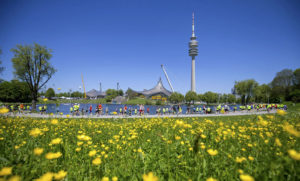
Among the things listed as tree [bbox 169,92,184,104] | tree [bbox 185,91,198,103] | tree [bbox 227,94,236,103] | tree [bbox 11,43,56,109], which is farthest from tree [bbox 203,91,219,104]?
tree [bbox 11,43,56,109]

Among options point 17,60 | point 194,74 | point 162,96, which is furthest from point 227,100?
point 17,60

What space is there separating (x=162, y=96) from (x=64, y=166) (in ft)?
430

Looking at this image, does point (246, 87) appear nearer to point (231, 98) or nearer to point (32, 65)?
point (231, 98)

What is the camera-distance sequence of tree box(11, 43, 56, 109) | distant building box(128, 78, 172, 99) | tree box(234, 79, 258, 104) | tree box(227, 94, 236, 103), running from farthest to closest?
distant building box(128, 78, 172, 99) < tree box(227, 94, 236, 103) < tree box(234, 79, 258, 104) < tree box(11, 43, 56, 109)

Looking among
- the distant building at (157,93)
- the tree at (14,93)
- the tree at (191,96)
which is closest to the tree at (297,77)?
the tree at (191,96)

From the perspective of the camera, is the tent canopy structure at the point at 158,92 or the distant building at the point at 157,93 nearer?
the distant building at the point at 157,93

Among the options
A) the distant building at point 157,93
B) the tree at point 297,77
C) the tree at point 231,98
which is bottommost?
the tree at point 231,98

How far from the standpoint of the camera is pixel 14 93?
56750mm

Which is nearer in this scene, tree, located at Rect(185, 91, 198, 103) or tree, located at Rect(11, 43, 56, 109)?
tree, located at Rect(11, 43, 56, 109)

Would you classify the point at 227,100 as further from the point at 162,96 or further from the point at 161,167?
the point at 161,167

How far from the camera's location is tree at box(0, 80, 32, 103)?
55328 mm

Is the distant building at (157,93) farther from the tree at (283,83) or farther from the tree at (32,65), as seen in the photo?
the tree at (32,65)

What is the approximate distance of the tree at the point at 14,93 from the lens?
2178 inches

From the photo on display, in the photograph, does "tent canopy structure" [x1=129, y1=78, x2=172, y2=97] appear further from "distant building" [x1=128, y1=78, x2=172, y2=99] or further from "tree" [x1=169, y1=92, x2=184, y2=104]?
"tree" [x1=169, y1=92, x2=184, y2=104]
